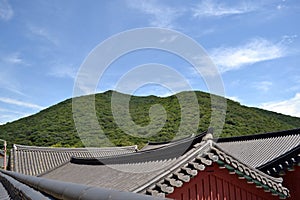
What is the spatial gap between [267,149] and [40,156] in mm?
18076

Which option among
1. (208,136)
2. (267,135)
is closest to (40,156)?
(267,135)

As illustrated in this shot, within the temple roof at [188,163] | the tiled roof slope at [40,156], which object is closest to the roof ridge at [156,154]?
the temple roof at [188,163]

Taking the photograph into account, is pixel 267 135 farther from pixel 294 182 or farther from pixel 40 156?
pixel 40 156

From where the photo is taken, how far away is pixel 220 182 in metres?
6.34

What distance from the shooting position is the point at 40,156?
24.3 m

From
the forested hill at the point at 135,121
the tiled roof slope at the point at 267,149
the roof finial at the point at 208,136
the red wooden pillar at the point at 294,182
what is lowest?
the red wooden pillar at the point at 294,182

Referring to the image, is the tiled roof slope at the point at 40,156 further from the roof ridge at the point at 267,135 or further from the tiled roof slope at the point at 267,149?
the tiled roof slope at the point at 267,149

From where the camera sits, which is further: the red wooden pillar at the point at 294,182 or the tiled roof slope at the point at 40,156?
the tiled roof slope at the point at 40,156

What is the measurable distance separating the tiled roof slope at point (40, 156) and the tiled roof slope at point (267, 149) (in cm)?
1190

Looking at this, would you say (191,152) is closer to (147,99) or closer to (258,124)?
(258,124)

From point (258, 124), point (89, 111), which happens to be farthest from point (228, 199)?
point (89, 111)

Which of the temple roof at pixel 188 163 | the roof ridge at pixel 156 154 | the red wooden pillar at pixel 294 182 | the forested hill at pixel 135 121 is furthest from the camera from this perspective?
the forested hill at pixel 135 121

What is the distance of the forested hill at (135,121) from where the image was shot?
1547 inches

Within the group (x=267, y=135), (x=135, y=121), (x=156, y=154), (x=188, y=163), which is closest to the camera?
(x=188, y=163)
